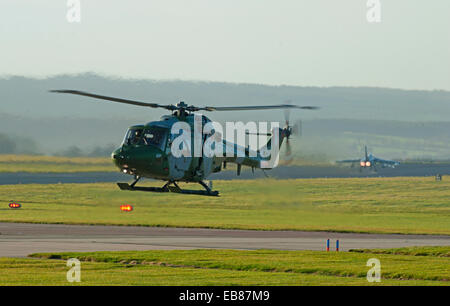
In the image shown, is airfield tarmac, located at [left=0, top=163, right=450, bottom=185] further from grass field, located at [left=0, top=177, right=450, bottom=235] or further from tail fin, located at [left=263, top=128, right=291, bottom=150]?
tail fin, located at [left=263, top=128, right=291, bottom=150]

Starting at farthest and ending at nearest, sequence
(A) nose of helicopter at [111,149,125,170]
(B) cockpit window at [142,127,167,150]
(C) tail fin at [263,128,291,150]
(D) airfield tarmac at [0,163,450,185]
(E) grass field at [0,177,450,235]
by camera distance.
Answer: (D) airfield tarmac at [0,163,450,185]
(E) grass field at [0,177,450,235]
(C) tail fin at [263,128,291,150]
(B) cockpit window at [142,127,167,150]
(A) nose of helicopter at [111,149,125,170]

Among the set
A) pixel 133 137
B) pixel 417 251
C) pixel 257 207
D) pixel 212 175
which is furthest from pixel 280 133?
pixel 212 175

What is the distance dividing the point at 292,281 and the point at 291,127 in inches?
815

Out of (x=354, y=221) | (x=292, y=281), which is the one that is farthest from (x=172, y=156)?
(x=354, y=221)

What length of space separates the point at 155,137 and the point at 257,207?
39608 millimetres

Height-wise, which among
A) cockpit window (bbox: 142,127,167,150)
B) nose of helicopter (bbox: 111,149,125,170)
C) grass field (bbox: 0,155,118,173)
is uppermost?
cockpit window (bbox: 142,127,167,150)

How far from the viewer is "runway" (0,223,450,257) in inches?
2360

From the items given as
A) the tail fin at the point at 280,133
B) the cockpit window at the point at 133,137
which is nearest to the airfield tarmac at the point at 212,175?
the tail fin at the point at 280,133

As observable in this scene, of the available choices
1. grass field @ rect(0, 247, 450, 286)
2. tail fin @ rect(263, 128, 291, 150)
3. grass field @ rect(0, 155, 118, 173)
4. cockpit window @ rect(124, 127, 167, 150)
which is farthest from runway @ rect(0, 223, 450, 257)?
cockpit window @ rect(124, 127, 167, 150)

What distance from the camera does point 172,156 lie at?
51312 millimetres

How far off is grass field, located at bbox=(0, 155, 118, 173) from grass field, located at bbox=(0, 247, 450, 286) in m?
26.6

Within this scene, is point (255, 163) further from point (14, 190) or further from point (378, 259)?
point (14, 190)
